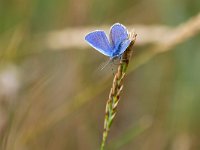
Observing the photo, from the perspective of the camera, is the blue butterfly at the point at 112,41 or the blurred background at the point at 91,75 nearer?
the blue butterfly at the point at 112,41

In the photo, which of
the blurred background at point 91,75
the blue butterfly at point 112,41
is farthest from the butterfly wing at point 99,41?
the blurred background at point 91,75

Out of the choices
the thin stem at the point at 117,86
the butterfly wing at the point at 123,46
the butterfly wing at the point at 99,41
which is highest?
the butterfly wing at the point at 99,41

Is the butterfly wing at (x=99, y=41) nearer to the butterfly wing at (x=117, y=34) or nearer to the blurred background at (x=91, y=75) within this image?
the butterfly wing at (x=117, y=34)

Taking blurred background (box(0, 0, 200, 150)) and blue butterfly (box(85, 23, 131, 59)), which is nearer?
blue butterfly (box(85, 23, 131, 59))

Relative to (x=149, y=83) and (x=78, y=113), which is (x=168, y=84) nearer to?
(x=149, y=83)

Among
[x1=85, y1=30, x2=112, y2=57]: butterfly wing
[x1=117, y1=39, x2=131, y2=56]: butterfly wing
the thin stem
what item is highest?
[x1=85, y1=30, x2=112, y2=57]: butterfly wing

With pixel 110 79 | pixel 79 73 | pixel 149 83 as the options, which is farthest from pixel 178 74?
pixel 110 79

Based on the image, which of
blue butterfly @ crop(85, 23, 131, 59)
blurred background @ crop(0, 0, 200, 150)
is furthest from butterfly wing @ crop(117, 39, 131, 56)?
blurred background @ crop(0, 0, 200, 150)

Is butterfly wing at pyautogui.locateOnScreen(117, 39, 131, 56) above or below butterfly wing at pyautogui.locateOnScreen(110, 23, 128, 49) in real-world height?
below

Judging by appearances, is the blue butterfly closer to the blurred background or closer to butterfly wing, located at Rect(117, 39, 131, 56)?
butterfly wing, located at Rect(117, 39, 131, 56)
